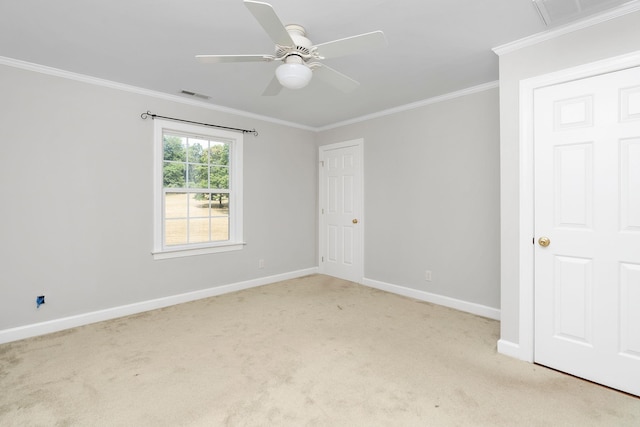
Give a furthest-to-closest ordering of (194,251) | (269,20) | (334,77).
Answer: (194,251) → (334,77) → (269,20)

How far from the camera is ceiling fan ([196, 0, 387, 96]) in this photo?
1.70 metres

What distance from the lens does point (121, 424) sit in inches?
67.2

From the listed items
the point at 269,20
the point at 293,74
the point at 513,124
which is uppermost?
the point at 269,20

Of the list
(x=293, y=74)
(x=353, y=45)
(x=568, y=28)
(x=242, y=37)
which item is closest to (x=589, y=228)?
(x=568, y=28)

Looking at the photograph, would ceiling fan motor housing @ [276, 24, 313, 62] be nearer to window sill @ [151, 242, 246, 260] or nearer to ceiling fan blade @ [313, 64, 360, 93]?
ceiling fan blade @ [313, 64, 360, 93]

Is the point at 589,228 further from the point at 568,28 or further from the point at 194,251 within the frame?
the point at 194,251

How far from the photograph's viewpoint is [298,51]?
196 centimetres

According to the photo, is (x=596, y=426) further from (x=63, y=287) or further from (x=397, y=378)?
(x=63, y=287)

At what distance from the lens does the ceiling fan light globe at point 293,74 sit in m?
1.97

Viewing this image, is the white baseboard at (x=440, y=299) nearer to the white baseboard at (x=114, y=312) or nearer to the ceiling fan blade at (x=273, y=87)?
the white baseboard at (x=114, y=312)

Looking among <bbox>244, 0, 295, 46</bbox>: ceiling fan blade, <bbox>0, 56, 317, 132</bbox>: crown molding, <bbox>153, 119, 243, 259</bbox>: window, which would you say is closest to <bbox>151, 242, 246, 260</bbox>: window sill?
<bbox>153, 119, 243, 259</bbox>: window

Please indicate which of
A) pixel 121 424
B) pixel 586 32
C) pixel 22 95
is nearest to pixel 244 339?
pixel 121 424

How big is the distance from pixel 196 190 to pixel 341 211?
2.12 m

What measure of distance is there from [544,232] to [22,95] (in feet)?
14.9
